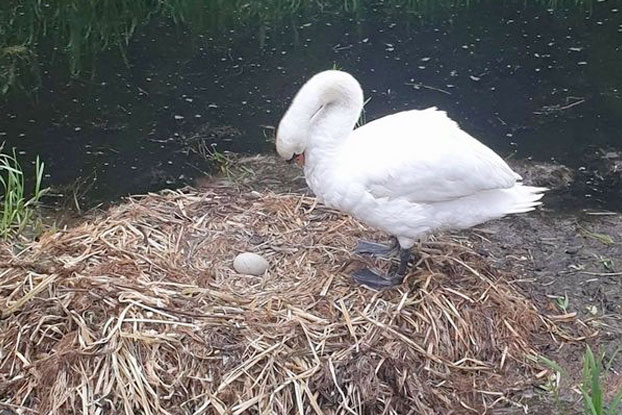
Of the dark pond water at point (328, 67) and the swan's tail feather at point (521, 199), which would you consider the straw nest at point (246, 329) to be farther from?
the dark pond water at point (328, 67)

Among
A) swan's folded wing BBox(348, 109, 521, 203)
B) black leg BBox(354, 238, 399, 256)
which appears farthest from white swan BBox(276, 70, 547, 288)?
black leg BBox(354, 238, 399, 256)

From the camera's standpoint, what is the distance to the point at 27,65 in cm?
716

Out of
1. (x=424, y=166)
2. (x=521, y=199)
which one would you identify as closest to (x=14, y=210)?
(x=424, y=166)

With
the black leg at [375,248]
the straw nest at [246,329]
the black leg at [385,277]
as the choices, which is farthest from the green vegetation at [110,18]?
the black leg at [385,277]

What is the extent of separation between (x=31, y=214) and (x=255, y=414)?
2.15 meters

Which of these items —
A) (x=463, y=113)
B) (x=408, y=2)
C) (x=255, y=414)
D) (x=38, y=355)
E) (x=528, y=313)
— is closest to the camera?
(x=255, y=414)

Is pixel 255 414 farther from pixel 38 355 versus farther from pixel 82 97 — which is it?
pixel 82 97

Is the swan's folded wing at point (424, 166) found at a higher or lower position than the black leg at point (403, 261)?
higher

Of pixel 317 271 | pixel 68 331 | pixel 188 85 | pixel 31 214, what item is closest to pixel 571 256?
pixel 317 271

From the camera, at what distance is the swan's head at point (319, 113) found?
3.75 metres

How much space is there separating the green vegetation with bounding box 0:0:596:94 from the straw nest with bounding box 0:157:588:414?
11.1 feet

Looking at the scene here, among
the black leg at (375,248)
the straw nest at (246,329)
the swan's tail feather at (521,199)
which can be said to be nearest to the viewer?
the straw nest at (246,329)

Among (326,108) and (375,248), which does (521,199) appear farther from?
(326,108)

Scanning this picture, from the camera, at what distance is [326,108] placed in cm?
386
